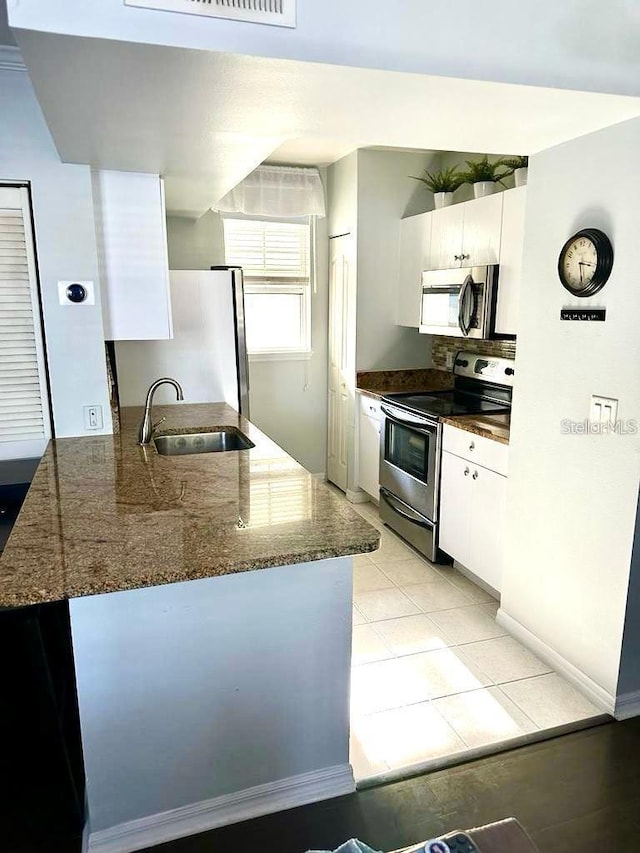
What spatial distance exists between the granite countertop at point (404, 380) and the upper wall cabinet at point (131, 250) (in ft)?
6.75

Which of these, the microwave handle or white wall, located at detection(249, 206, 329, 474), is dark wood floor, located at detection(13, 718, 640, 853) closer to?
the microwave handle

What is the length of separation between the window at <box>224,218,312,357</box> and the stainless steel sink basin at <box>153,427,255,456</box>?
73.8 inches

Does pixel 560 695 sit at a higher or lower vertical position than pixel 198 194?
lower

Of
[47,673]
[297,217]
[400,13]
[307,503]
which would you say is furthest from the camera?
[297,217]

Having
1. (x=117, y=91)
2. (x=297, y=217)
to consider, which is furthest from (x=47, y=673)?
(x=297, y=217)

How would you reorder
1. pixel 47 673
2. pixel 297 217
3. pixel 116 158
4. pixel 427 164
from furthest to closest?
1. pixel 297 217
2. pixel 427 164
3. pixel 116 158
4. pixel 47 673

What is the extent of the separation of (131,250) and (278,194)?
221cm

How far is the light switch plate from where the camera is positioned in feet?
6.93

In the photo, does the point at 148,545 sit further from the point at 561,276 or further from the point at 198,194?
the point at 198,194

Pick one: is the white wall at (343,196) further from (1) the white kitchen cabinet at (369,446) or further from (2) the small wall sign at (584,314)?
(2) the small wall sign at (584,314)

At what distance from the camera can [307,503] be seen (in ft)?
6.14

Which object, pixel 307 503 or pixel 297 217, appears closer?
pixel 307 503

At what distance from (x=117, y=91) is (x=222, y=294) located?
205 cm

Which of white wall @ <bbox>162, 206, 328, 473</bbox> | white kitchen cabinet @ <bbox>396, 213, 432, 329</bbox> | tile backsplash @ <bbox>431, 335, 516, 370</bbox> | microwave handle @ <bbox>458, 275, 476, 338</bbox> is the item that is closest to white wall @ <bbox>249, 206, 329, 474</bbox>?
white wall @ <bbox>162, 206, 328, 473</bbox>
